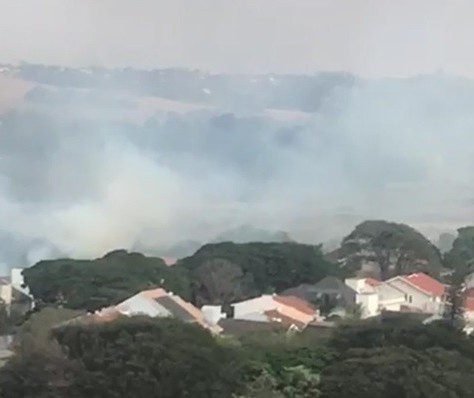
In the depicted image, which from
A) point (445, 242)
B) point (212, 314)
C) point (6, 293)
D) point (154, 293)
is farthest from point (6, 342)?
point (445, 242)

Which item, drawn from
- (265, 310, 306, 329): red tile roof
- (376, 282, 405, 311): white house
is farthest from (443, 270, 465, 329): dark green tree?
(265, 310, 306, 329): red tile roof

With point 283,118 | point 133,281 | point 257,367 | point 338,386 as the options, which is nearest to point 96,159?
point 133,281

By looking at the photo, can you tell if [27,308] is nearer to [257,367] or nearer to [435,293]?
[257,367]

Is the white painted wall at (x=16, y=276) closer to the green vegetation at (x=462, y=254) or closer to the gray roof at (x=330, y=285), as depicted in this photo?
the gray roof at (x=330, y=285)

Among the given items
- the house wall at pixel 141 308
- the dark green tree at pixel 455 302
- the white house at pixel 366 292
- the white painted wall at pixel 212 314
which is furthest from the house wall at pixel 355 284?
the house wall at pixel 141 308

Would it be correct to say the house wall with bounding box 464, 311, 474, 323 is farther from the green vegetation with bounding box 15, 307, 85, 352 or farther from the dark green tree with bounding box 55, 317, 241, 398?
the green vegetation with bounding box 15, 307, 85, 352

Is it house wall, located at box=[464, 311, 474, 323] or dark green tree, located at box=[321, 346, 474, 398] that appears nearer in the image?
dark green tree, located at box=[321, 346, 474, 398]

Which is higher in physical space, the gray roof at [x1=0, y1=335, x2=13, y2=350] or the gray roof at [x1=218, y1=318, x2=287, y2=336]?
the gray roof at [x1=218, y1=318, x2=287, y2=336]
